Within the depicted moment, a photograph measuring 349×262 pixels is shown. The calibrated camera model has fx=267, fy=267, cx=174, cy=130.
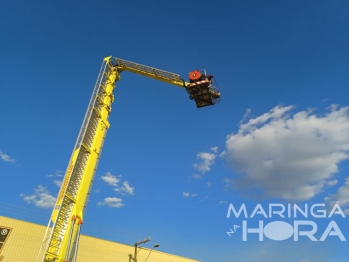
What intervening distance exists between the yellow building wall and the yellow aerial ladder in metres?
9.46

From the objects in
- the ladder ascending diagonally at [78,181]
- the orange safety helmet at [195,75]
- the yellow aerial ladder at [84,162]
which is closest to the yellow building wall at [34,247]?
the yellow aerial ladder at [84,162]

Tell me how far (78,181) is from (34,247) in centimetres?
1522

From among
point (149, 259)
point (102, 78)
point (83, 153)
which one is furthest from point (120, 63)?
point (149, 259)

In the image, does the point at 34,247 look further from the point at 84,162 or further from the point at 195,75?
the point at 195,75

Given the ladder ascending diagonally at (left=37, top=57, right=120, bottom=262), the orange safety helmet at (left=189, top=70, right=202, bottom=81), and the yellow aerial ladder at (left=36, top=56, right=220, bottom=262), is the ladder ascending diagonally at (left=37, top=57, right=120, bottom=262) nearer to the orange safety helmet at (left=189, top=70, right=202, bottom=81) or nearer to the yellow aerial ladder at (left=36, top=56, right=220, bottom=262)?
the yellow aerial ladder at (left=36, top=56, right=220, bottom=262)

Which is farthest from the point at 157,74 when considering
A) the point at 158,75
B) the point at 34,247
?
the point at 34,247

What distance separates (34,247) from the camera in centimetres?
2500

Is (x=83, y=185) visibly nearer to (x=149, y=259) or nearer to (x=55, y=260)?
(x=55, y=260)

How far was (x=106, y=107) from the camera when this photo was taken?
58.4 ft

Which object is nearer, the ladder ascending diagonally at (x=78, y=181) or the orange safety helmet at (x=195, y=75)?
the ladder ascending diagonally at (x=78, y=181)

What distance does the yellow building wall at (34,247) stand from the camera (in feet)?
77.9

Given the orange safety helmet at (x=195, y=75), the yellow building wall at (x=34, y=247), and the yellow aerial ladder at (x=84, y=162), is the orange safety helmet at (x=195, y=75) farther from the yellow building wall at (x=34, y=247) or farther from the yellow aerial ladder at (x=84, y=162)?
the yellow building wall at (x=34, y=247)

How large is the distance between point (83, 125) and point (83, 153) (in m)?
1.66

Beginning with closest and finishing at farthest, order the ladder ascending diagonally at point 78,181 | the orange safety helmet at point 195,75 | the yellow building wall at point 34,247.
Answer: the ladder ascending diagonally at point 78,181, the orange safety helmet at point 195,75, the yellow building wall at point 34,247
